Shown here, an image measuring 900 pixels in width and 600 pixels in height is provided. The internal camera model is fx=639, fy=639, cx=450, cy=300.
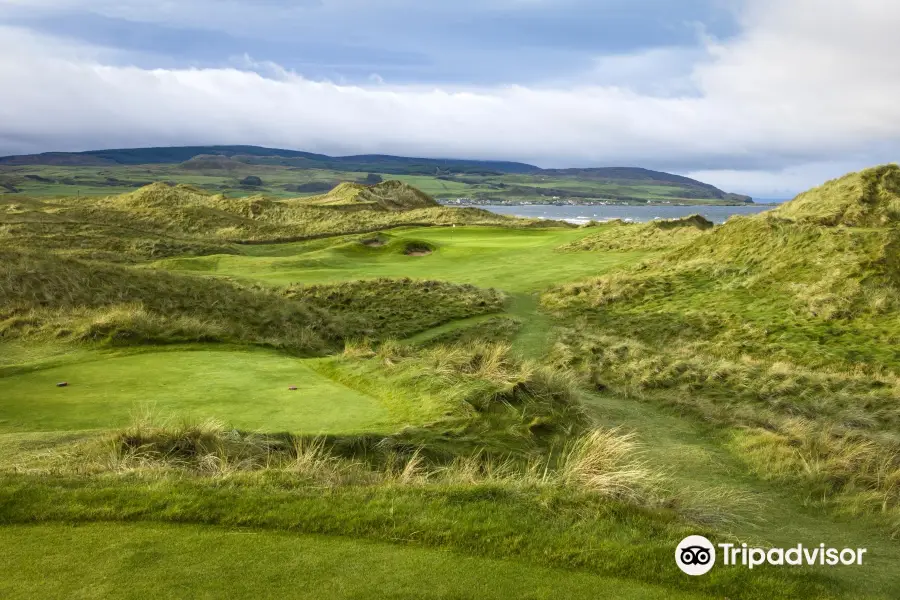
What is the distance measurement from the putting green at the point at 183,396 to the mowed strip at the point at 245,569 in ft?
10.7

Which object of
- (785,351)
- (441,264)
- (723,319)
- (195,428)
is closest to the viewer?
(195,428)

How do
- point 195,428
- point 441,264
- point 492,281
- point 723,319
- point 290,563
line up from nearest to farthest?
point 290,563, point 195,428, point 723,319, point 492,281, point 441,264

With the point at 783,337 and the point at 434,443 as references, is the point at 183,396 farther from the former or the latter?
the point at 783,337

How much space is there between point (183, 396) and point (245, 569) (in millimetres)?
5987

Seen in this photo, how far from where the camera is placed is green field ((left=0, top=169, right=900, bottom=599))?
18.3 ft

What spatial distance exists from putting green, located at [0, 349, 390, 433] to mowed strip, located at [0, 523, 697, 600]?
10.7 feet

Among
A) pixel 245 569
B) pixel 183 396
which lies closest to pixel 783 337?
pixel 183 396

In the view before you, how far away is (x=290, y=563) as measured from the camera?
5371 mm

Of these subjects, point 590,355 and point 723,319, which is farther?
point 723,319

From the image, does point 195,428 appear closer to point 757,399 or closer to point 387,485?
point 387,485

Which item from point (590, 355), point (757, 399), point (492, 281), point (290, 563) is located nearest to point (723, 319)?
point (590, 355)

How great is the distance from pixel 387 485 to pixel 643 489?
3034 millimetres

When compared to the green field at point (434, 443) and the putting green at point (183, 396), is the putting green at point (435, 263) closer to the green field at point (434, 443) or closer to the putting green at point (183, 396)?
the green field at point (434, 443)

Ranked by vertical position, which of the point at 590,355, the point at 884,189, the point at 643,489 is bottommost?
the point at 590,355
